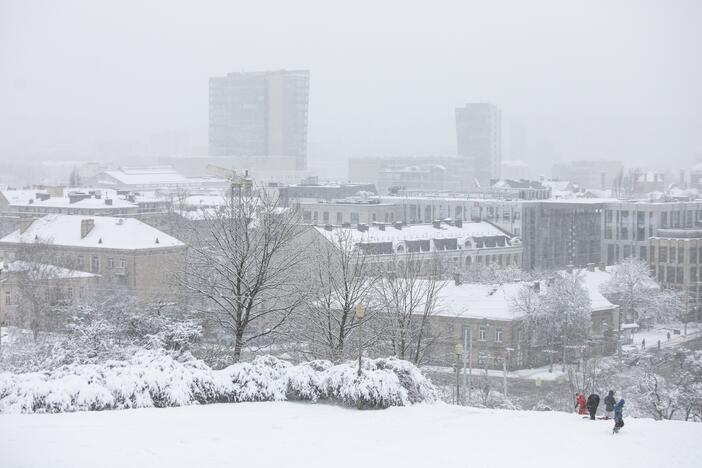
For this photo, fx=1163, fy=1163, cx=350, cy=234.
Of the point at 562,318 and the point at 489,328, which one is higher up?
the point at 562,318

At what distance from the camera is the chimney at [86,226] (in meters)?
61.5

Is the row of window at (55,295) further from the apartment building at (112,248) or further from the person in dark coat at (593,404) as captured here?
the person in dark coat at (593,404)

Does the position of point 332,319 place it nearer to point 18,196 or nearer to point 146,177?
point 18,196

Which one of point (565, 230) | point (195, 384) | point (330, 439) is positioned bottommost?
point (330, 439)

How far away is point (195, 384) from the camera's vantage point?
21.5 m

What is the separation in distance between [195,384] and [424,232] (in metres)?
50.5

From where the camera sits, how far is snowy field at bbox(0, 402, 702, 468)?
677 inches

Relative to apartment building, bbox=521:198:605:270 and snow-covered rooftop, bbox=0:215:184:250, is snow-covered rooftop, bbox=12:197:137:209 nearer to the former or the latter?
snow-covered rooftop, bbox=0:215:184:250

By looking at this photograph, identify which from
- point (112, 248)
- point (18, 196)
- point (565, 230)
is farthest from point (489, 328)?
point (18, 196)

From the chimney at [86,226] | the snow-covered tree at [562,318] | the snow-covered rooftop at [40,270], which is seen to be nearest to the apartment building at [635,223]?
the snow-covered tree at [562,318]

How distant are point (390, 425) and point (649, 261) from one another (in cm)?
5401

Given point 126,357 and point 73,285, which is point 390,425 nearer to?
point 126,357

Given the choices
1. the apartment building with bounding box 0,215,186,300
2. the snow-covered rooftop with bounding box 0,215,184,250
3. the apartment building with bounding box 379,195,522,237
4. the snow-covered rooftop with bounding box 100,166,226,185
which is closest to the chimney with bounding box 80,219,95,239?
the apartment building with bounding box 0,215,186,300

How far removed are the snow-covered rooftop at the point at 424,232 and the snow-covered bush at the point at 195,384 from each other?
3984 centimetres
